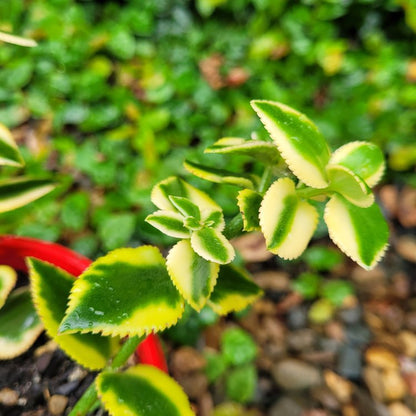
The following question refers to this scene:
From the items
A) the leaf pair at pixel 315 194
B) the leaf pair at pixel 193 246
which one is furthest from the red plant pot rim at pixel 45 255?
the leaf pair at pixel 315 194

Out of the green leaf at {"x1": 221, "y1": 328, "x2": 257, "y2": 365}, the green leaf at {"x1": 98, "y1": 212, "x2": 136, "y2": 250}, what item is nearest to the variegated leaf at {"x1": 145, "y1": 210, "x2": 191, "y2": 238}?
the green leaf at {"x1": 98, "y1": 212, "x2": 136, "y2": 250}

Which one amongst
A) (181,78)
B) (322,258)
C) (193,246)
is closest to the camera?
(193,246)

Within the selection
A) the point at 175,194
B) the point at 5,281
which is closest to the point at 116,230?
the point at 5,281

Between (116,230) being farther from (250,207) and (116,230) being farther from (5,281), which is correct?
(250,207)

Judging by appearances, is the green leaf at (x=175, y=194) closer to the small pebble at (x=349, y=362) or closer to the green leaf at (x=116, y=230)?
the green leaf at (x=116, y=230)

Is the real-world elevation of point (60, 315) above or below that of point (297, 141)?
below

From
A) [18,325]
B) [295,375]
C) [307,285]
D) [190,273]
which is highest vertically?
[190,273]
